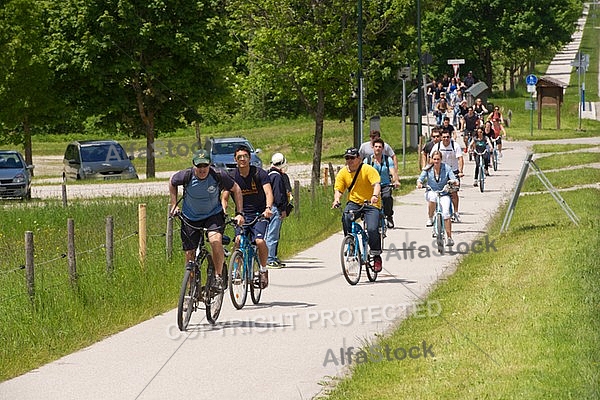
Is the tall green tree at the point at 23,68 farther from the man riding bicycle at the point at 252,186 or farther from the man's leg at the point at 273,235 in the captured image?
the man riding bicycle at the point at 252,186

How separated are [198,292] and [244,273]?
144cm

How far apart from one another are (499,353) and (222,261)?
3.55 metres

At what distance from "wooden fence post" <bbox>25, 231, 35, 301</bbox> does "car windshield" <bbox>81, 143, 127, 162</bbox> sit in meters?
32.4

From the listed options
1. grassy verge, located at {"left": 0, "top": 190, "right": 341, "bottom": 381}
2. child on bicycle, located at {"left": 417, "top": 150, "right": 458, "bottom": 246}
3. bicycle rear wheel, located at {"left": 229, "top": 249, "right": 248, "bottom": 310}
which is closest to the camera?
grassy verge, located at {"left": 0, "top": 190, "right": 341, "bottom": 381}

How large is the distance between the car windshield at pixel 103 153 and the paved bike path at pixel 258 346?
28486 mm

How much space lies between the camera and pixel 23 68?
49.2 metres

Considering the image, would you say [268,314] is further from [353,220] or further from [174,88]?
[174,88]

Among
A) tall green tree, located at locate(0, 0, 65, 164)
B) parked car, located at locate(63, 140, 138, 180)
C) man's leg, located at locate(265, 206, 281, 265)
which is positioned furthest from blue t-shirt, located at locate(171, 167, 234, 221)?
tall green tree, located at locate(0, 0, 65, 164)

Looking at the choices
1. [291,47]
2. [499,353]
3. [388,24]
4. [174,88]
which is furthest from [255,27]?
[499,353]

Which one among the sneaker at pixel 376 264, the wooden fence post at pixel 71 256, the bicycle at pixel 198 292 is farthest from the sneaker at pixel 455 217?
the bicycle at pixel 198 292

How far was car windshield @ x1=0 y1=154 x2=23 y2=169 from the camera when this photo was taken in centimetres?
3741

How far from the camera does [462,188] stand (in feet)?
102

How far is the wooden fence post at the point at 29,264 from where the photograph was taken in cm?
1237

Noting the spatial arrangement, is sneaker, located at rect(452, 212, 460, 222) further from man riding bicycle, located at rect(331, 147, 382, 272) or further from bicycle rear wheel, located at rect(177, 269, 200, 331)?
bicycle rear wheel, located at rect(177, 269, 200, 331)
